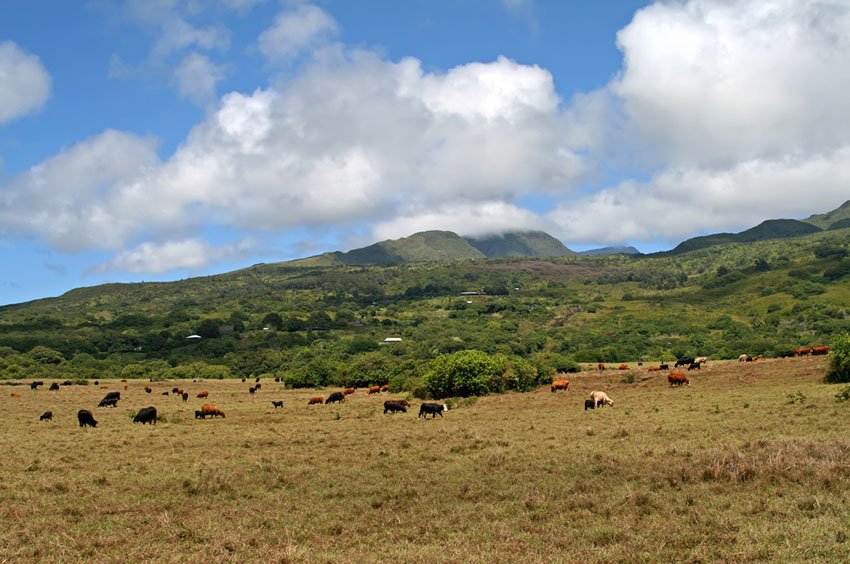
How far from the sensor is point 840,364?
38344mm

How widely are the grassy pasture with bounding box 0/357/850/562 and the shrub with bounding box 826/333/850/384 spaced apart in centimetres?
835

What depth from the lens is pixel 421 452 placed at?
915 inches

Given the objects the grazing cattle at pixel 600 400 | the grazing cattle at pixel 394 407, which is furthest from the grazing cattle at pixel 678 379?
the grazing cattle at pixel 394 407

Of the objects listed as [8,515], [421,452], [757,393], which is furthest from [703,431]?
[8,515]

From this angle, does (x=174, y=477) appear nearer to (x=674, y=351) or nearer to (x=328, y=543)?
(x=328, y=543)

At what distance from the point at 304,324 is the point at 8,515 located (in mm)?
173939

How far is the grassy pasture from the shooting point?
37.0 feet

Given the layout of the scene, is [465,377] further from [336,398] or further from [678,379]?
[678,379]

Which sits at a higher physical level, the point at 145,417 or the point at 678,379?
the point at 145,417

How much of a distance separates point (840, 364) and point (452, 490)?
3479 cm

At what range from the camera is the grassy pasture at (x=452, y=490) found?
444 inches

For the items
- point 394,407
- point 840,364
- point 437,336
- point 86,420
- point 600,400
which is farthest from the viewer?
point 437,336

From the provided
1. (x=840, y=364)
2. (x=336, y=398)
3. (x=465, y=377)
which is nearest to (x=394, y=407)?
(x=336, y=398)

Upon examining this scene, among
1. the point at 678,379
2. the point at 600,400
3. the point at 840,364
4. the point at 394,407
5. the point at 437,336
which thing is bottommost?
the point at 678,379
